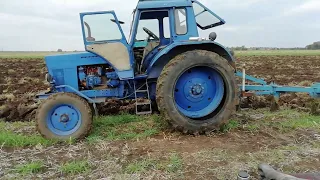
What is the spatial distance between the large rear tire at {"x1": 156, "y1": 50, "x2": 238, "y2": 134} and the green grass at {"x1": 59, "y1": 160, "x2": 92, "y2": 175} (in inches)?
67.0

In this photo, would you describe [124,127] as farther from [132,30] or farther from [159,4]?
[159,4]

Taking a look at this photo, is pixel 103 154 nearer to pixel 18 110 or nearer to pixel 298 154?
pixel 298 154

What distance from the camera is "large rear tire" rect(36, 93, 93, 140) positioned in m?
5.54

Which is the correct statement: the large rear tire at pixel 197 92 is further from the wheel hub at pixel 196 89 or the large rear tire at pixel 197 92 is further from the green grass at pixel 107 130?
the green grass at pixel 107 130

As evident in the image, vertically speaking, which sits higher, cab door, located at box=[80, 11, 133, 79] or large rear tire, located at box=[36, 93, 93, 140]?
cab door, located at box=[80, 11, 133, 79]

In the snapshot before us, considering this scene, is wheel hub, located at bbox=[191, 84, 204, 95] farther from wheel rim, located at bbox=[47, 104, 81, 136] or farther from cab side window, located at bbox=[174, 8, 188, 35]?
wheel rim, located at bbox=[47, 104, 81, 136]

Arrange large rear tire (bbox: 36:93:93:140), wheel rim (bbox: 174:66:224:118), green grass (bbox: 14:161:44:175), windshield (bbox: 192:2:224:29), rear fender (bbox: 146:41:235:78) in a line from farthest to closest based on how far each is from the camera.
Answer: windshield (bbox: 192:2:224:29), wheel rim (bbox: 174:66:224:118), rear fender (bbox: 146:41:235:78), large rear tire (bbox: 36:93:93:140), green grass (bbox: 14:161:44:175)

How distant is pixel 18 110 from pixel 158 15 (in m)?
4.19

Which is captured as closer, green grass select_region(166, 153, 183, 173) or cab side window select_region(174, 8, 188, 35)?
green grass select_region(166, 153, 183, 173)

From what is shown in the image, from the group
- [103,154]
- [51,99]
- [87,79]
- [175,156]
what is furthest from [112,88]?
[175,156]

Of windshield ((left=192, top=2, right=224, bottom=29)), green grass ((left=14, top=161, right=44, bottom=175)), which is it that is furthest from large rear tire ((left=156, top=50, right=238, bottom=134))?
green grass ((left=14, top=161, right=44, bottom=175))

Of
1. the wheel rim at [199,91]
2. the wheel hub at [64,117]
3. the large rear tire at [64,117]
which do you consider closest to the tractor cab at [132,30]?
the wheel rim at [199,91]

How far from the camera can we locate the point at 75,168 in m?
4.33

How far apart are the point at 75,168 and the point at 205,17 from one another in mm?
3799
